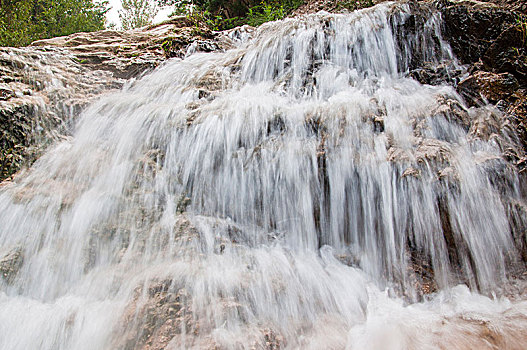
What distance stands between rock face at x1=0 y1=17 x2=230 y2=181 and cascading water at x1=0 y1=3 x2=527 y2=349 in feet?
1.23

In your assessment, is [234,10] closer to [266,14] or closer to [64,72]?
[266,14]

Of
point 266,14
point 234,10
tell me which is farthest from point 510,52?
point 234,10

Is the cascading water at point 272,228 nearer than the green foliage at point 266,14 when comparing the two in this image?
Yes

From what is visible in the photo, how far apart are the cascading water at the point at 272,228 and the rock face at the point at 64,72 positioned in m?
0.38

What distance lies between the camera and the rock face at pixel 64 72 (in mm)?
3955

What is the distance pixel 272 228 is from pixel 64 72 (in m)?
4.24

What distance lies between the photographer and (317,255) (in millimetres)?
2971

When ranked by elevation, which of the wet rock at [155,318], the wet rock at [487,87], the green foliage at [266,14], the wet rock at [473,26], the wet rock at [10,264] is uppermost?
the green foliage at [266,14]

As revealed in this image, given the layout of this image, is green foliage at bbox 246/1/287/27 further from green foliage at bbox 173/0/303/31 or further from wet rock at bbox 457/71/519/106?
wet rock at bbox 457/71/519/106

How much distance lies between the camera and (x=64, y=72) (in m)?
5.09

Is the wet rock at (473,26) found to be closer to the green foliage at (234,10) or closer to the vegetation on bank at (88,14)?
the vegetation on bank at (88,14)

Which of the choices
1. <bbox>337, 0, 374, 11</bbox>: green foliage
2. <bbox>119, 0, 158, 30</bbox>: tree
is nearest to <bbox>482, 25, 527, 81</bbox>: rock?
<bbox>337, 0, 374, 11</bbox>: green foliage

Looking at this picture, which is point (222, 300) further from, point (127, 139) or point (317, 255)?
point (127, 139)

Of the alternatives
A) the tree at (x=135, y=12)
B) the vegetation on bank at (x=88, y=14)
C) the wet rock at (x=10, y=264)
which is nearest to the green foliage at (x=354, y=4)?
the vegetation on bank at (x=88, y=14)
